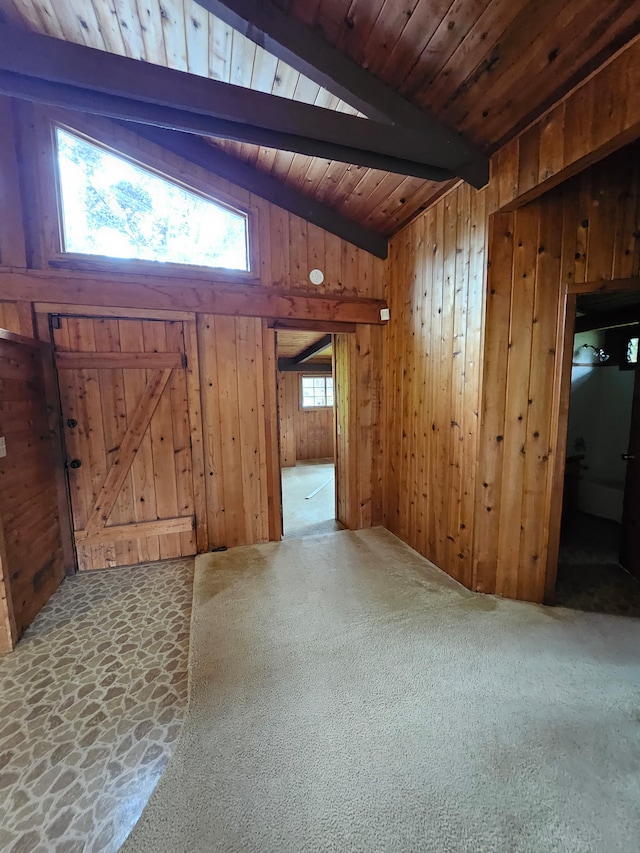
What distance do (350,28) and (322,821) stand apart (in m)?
3.26

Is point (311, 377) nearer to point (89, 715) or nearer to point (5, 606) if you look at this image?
point (5, 606)

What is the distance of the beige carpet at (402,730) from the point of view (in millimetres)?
1039

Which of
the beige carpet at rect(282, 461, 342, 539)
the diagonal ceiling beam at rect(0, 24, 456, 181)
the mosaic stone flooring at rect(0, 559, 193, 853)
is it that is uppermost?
the diagonal ceiling beam at rect(0, 24, 456, 181)

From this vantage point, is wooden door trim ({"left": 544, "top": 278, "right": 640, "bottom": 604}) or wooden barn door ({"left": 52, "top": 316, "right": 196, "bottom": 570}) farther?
wooden barn door ({"left": 52, "top": 316, "right": 196, "bottom": 570})

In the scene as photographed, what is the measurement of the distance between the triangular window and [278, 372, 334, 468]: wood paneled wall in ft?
14.3

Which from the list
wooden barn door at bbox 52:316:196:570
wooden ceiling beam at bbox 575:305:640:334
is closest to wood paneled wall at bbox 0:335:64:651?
wooden barn door at bbox 52:316:196:570

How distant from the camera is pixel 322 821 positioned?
105 cm

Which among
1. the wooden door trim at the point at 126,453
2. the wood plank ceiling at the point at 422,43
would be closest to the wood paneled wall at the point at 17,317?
the wooden door trim at the point at 126,453

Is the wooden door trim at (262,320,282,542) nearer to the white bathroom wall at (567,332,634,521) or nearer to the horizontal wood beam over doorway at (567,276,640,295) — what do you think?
the horizontal wood beam over doorway at (567,276,640,295)

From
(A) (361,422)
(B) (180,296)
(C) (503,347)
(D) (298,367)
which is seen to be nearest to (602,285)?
(C) (503,347)

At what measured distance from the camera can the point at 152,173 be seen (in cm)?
264

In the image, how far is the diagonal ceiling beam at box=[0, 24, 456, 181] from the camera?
1.38 meters

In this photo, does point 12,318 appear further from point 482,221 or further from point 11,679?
point 482,221

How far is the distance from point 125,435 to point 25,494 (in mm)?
749
